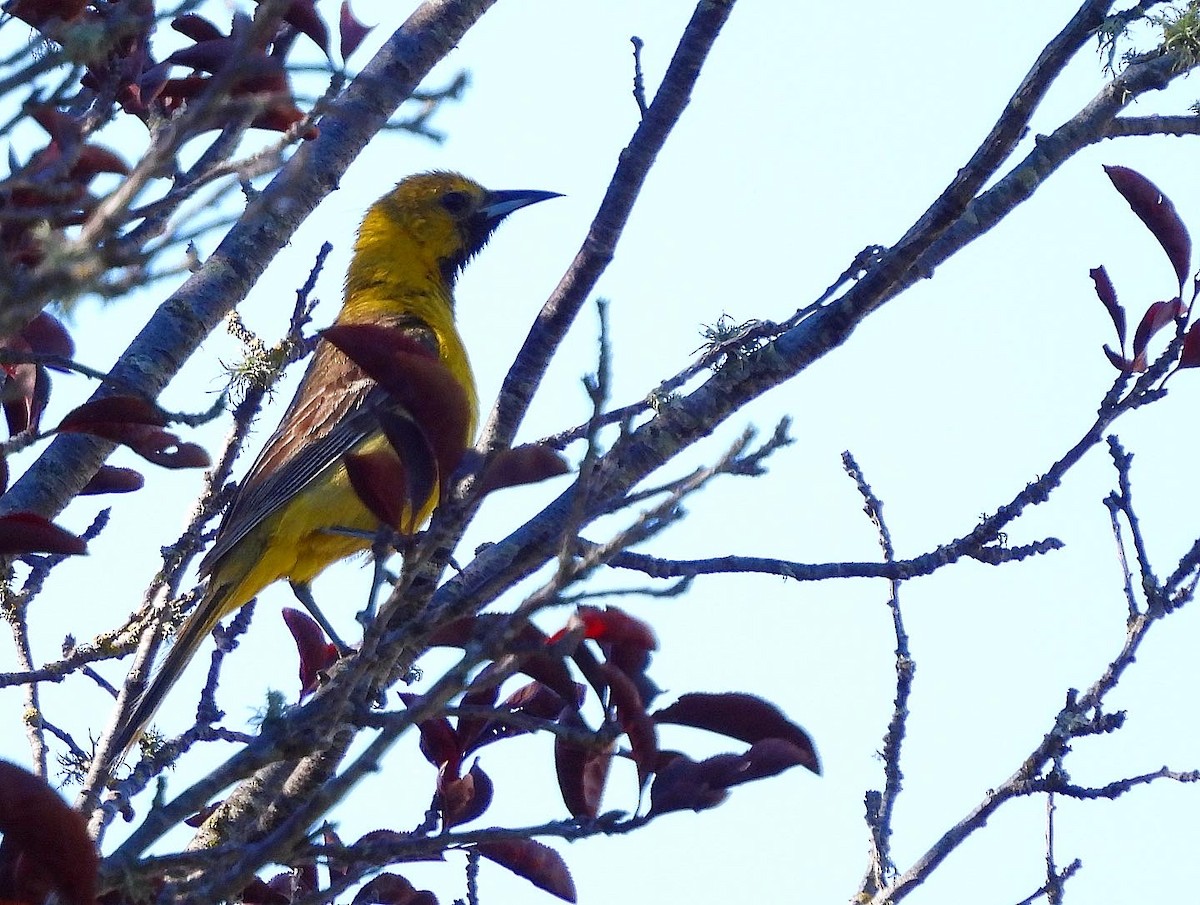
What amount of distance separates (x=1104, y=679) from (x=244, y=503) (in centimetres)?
351

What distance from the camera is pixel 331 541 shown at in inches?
228

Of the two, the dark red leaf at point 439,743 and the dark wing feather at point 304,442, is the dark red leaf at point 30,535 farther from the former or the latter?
the dark wing feather at point 304,442

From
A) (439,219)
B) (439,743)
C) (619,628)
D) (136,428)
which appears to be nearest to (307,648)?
(439,743)

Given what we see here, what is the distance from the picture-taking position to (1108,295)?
3.77 m

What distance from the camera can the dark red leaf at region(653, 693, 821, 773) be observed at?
2574 mm

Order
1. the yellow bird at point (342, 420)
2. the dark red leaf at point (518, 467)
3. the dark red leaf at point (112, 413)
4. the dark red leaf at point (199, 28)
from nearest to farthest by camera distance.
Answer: the dark red leaf at point (518, 467) → the dark red leaf at point (112, 413) → the dark red leaf at point (199, 28) → the yellow bird at point (342, 420)

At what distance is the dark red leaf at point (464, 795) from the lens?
294 centimetres

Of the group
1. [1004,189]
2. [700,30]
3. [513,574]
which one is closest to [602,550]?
[513,574]

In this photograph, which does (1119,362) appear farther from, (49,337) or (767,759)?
(49,337)

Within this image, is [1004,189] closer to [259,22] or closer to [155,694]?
[259,22]

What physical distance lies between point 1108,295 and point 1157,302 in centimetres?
11

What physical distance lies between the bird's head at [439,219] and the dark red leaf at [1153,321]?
415 centimetres

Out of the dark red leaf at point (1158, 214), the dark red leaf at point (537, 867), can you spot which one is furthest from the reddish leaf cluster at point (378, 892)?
the dark red leaf at point (1158, 214)

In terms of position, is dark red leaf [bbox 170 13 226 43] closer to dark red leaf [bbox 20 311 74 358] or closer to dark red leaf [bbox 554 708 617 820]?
dark red leaf [bbox 20 311 74 358]
